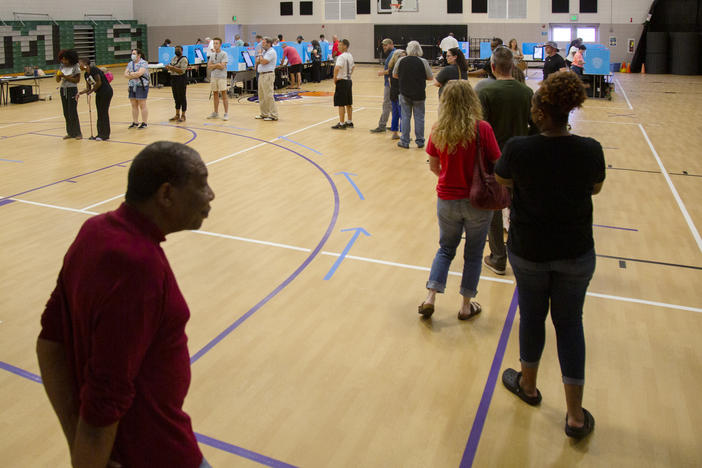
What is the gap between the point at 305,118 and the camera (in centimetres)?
1316

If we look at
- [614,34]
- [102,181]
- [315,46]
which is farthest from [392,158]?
[614,34]

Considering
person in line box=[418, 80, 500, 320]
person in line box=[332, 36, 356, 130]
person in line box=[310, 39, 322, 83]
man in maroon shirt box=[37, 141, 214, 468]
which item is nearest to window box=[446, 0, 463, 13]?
person in line box=[310, 39, 322, 83]

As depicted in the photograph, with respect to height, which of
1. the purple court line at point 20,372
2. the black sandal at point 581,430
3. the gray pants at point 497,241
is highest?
the gray pants at point 497,241

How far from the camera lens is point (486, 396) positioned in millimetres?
3246

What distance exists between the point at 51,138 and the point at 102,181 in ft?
12.9

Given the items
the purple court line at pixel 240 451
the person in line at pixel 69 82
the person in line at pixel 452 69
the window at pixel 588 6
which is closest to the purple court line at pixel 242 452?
the purple court line at pixel 240 451

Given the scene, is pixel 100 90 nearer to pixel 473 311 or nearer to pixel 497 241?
pixel 497 241

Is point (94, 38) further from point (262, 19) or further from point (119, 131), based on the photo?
point (119, 131)

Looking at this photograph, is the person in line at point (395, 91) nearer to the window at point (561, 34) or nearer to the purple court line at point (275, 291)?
the purple court line at point (275, 291)

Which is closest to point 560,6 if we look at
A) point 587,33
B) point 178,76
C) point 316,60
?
point 587,33

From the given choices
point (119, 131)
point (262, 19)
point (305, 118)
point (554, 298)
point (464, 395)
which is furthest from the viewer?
point (262, 19)

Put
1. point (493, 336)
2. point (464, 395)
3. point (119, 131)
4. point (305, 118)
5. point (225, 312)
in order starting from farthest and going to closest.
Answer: point (305, 118) < point (119, 131) < point (225, 312) < point (493, 336) < point (464, 395)

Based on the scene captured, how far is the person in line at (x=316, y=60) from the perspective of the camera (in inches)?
826

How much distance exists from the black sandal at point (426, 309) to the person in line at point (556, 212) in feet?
4.11
